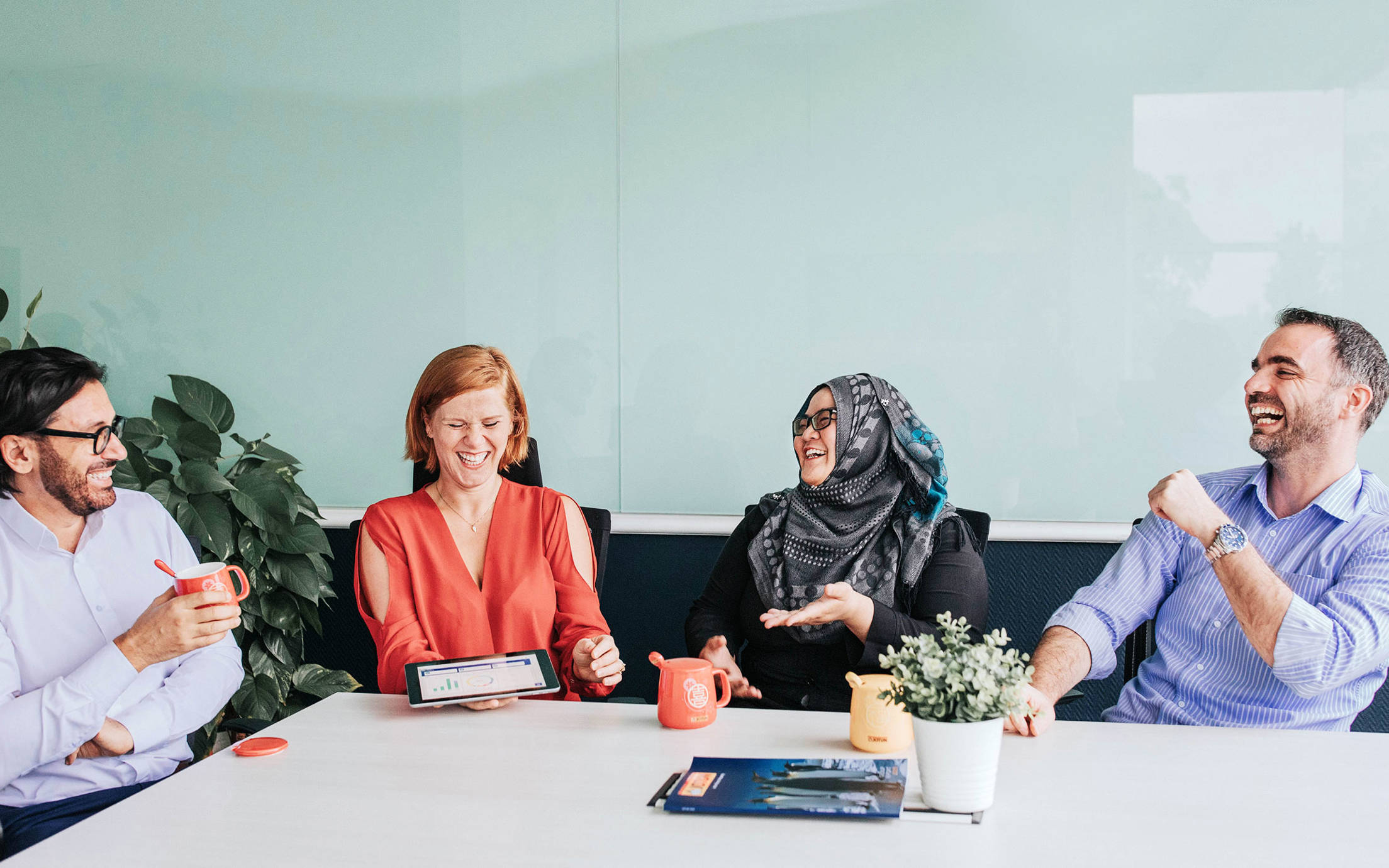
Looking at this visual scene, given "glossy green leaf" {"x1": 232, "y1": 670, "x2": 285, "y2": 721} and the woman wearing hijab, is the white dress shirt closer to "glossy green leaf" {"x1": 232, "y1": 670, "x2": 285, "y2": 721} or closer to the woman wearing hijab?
the woman wearing hijab

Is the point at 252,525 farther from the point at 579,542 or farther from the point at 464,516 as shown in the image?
the point at 579,542

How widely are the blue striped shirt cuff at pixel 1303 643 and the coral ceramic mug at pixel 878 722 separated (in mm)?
735

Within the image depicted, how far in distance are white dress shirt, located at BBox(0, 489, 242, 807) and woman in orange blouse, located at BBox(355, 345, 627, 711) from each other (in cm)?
32

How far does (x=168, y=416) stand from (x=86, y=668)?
5.50ft

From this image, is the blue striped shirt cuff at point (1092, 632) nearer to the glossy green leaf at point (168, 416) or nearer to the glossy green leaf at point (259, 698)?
the glossy green leaf at point (259, 698)

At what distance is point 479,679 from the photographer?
1698 mm

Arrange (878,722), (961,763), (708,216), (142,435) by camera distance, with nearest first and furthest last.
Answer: (961,763)
(878,722)
(142,435)
(708,216)

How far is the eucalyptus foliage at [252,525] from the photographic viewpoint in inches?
113

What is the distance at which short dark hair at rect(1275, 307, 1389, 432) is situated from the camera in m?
1.96

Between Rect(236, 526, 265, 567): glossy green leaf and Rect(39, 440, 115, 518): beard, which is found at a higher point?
Rect(39, 440, 115, 518): beard

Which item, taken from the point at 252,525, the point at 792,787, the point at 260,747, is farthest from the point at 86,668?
the point at 252,525

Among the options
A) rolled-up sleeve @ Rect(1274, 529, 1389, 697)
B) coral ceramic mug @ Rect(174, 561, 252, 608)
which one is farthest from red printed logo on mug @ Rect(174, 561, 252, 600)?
rolled-up sleeve @ Rect(1274, 529, 1389, 697)

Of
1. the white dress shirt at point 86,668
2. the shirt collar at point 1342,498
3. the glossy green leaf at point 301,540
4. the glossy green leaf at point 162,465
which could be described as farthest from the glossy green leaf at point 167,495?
the shirt collar at point 1342,498

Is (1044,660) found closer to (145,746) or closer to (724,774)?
(724,774)
